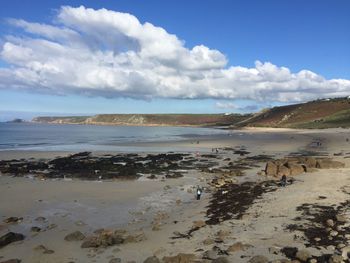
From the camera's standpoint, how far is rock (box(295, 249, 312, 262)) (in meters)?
10.4

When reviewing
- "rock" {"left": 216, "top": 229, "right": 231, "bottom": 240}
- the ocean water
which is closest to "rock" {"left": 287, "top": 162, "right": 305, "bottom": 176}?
"rock" {"left": 216, "top": 229, "right": 231, "bottom": 240}

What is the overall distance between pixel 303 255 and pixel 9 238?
9691mm

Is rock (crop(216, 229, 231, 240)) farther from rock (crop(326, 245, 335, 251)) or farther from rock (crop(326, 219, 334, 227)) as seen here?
rock (crop(326, 219, 334, 227))

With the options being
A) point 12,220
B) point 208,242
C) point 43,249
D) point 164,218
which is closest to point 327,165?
point 164,218

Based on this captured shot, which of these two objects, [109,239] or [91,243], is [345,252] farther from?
[91,243]

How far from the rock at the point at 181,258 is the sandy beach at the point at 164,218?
6cm

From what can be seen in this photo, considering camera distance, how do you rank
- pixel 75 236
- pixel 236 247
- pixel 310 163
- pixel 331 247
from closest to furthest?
pixel 331 247 < pixel 236 247 < pixel 75 236 < pixel 310 163

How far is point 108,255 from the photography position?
1206 centimetres

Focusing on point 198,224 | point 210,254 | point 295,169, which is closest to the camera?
point 210,254

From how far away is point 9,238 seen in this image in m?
13.8

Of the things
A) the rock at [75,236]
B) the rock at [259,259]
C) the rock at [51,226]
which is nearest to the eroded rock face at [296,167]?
the rock at [51,226]

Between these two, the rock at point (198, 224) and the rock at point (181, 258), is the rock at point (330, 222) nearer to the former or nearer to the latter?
the rock at point (198, 224)

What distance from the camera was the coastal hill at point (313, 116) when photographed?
11112cm

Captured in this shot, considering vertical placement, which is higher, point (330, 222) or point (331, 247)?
point (330, 222)
